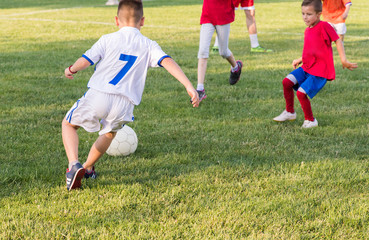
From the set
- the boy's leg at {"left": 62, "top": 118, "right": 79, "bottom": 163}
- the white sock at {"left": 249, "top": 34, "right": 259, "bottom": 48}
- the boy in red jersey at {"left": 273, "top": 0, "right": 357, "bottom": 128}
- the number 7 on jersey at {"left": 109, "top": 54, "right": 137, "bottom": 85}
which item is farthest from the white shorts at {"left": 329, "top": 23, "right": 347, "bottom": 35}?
the boy's leg at {"left": 62, "top": 118, "right": 79, "bottom": 163}

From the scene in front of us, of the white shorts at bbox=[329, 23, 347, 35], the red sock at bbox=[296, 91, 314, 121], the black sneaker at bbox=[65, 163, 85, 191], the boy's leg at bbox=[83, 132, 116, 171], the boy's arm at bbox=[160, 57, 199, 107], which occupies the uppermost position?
the boy's arm at bbox=[160, 57, 199, 107]

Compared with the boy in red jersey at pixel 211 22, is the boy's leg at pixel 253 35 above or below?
below

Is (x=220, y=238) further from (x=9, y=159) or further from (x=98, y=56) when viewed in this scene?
(x=9, y=159)

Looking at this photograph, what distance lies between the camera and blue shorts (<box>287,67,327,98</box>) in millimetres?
5453

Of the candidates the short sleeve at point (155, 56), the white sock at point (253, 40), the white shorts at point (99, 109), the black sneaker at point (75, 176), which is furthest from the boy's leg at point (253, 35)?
the black sneaker at point (75, 176)

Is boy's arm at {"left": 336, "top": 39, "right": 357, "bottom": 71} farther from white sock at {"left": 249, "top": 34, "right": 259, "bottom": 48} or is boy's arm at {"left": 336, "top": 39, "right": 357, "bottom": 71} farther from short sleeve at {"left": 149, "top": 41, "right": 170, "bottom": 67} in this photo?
white sock at {"left": 249, "top": 34, "right": 259, "bottom": 48}

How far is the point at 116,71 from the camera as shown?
3619 mm

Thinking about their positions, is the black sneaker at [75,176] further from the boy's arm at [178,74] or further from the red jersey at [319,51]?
the red jersey at [319,51]

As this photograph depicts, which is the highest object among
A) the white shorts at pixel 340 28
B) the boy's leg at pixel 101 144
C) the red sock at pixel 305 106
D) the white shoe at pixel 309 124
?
the boy's leg at pixel 101 144

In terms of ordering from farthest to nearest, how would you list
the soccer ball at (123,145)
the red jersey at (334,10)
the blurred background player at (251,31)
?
the blurred background player at (251,31) < the red jersey at (334,10) < the soccer ball at (123,145)

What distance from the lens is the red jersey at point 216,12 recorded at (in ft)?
22.8

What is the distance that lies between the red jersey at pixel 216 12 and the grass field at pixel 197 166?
1.01m

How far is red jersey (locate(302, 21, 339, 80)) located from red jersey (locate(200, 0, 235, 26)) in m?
1.77

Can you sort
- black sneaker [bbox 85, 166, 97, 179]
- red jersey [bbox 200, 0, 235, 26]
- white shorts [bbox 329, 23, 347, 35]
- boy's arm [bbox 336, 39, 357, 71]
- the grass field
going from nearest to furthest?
1. the grass field
2. black sneaker [bbox 85, 166, 97, 179]
3. boy's arm [bbox 336, 39, 357, 71]
4. red jersey [bbox 200, 0, 235, 26]
5. white shorts [bbox 329, 23, 347, 35]
